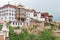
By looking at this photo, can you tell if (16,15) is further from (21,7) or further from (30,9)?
(30,9)

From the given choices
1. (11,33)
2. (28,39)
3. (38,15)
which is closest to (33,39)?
(28,39)

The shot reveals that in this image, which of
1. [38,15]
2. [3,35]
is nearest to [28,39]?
[3,35]

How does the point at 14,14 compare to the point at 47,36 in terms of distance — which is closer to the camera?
the point at 47,36

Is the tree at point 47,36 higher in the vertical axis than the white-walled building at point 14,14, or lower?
lower

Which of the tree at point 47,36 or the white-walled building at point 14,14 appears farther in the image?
the white-walled building at point 14,14

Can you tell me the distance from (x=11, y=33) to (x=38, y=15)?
14.2 m

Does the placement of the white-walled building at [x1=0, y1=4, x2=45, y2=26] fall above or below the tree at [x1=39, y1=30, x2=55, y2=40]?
above

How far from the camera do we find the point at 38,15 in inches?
1280

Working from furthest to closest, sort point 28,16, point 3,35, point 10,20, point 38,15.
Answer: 1. point 38,15
2. point 28,16
3. point 10,20
4. point 3,35

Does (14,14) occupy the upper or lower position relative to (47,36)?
upper

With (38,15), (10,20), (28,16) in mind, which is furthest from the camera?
(38,15)

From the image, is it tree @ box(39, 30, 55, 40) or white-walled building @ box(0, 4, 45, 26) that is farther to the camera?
white-walled building @ box(0, 4, 45, 26)

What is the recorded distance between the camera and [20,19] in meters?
28.2

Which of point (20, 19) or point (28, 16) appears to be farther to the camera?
point (28, 16)
